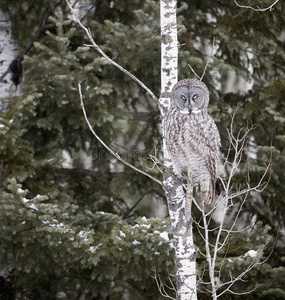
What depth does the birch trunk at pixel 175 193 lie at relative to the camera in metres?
4.48

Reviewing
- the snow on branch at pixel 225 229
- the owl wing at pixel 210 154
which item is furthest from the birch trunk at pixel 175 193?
the owl wing at pixel 210 154

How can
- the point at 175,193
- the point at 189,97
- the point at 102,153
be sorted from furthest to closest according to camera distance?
the point at 102,153 → the point at 189,97 → the point at 175,193

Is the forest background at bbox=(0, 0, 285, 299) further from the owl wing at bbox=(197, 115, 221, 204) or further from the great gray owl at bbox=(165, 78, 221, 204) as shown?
the owl wing at bbox=(197, 115, 221, 204)

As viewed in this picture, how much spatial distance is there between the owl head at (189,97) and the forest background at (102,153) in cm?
62

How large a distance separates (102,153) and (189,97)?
2281mm

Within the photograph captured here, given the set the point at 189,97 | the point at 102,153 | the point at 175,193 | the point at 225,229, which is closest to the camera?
the point at 175,193

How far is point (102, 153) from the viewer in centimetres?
682

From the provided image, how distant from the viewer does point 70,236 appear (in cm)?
532

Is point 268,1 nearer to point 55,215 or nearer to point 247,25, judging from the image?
point 247,25

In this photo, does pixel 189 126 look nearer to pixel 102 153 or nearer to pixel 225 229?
pixel 225 229

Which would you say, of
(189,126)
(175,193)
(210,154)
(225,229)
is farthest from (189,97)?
(225,229)

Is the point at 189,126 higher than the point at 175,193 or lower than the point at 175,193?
higher

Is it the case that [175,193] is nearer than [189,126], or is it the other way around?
[175,193]

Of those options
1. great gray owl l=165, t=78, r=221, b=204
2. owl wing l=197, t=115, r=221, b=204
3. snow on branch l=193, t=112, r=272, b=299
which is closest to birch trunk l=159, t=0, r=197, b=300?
snow on branch l=193, t=112, r=272, b=299
